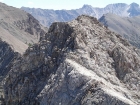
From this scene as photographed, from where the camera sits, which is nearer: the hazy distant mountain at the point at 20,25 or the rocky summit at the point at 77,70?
the rocky summit at the point at 77,70

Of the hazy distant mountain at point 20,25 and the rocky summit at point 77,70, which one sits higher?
the rocky summit at point 77,70

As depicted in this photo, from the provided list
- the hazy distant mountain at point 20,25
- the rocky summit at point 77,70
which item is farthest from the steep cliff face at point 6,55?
the rocky summit at point 77,70

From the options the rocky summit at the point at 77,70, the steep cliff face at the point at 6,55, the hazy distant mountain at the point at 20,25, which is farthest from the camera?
the hazy distant mountain at the point at 20,25

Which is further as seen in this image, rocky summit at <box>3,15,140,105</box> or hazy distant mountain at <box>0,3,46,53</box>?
hazy distant mountain at <box>0,3,46,53</box>

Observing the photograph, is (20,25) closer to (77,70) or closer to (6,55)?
(6,55)

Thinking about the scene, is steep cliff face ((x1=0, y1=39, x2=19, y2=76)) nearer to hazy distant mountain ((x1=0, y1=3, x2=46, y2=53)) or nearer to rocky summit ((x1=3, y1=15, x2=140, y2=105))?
hazy distant mountain ((x1=0, y1=3, x2=46, y2=53))

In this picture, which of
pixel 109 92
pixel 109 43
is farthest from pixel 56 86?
pixel 109 43

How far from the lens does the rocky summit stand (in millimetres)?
22312

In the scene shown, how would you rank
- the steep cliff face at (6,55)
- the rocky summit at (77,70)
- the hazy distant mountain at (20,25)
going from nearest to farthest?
the rocky summit at (77,70) → the steep cliff face at (6,55) → the hazy distant mountain at (20,25)

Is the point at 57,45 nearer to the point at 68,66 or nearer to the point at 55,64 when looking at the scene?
the point at 55,64

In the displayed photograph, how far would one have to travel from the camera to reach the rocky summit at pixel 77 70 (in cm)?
2231

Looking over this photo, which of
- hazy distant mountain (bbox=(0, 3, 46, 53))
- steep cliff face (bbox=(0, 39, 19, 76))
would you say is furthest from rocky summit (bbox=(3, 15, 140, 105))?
hazy distant mountain (bbox=(0, 3, 46, 53))

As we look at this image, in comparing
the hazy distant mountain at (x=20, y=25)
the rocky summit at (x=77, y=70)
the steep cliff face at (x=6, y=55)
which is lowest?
the hazy distant mountain at (x=20, y=25)

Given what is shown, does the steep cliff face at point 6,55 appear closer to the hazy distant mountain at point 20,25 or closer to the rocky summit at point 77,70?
the hazy distant mountain at point 20,25
